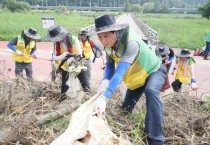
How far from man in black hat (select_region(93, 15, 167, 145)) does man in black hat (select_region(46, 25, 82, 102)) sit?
1.77m

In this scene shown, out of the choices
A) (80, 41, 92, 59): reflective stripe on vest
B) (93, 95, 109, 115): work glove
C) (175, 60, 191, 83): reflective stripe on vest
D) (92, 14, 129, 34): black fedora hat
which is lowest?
(175, 60, 191, 83): reflective stripe on vest

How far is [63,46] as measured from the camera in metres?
5.77

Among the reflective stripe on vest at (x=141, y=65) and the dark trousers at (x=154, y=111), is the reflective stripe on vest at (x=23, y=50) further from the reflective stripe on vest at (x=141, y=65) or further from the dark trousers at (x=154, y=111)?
the dark trousers at (x=154, y=111)

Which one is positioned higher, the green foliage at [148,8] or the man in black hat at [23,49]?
the man in black hat at [23,49]

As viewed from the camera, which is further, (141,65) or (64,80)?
(64,80)

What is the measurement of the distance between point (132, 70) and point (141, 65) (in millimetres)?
115

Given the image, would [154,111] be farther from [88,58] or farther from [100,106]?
[88,58]

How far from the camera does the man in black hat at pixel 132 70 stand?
3.17 m

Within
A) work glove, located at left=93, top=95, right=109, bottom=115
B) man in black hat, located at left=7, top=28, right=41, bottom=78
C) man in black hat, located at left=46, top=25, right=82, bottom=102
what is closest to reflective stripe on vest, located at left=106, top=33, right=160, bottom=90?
work glove, located at left=93, top=95, right=109, bottom=115

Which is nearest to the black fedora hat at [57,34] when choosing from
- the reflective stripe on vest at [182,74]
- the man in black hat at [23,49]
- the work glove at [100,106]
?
the man in black hat at [23,49]

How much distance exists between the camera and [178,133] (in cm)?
414

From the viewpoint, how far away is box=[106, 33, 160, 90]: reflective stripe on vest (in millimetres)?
3549

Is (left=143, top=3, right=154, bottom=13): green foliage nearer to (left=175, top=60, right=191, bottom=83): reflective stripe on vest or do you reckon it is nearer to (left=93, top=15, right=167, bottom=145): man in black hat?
(left=175, top=60, right=191, bottom=83): reflective stripe on vest

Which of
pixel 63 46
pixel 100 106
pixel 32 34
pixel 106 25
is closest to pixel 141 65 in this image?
pixel 106 25
